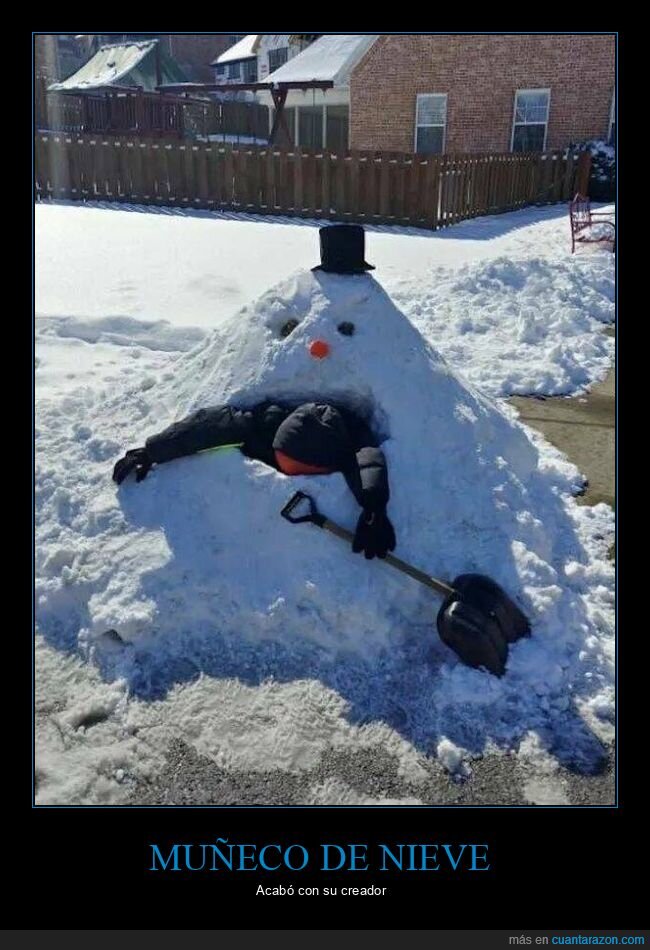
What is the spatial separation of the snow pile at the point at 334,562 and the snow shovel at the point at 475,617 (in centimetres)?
7

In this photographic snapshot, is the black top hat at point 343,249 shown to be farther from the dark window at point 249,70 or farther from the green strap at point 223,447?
the dark window at point 249,70

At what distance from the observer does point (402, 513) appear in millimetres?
3656

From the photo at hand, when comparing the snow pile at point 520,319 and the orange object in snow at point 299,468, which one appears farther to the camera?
the snow pile at point 520,319

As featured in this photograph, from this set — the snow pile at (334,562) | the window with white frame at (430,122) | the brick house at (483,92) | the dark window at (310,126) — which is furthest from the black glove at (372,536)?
the dark window at (310,126)

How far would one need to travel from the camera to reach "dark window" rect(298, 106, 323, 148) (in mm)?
25500

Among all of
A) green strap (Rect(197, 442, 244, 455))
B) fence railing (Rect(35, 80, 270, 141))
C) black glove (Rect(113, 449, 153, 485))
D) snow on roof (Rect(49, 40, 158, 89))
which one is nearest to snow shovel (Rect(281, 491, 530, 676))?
green strap (Rect(197, 442, 244, 455))

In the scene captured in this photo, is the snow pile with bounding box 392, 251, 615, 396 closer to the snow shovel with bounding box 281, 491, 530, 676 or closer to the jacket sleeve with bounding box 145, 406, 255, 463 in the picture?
the jacket sleeve with bounding box 145, 406, 255, 463

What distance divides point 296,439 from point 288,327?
0.78 metres

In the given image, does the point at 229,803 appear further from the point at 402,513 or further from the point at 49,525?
the point at 49,525

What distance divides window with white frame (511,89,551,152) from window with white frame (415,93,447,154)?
6.10 ft

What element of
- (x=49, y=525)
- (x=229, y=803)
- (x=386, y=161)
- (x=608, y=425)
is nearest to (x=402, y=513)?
(x=229, y=803)

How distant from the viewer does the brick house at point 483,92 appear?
17.2 m

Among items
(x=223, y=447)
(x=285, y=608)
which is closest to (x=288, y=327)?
(x=223, y=447)

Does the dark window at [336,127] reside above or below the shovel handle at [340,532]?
above
